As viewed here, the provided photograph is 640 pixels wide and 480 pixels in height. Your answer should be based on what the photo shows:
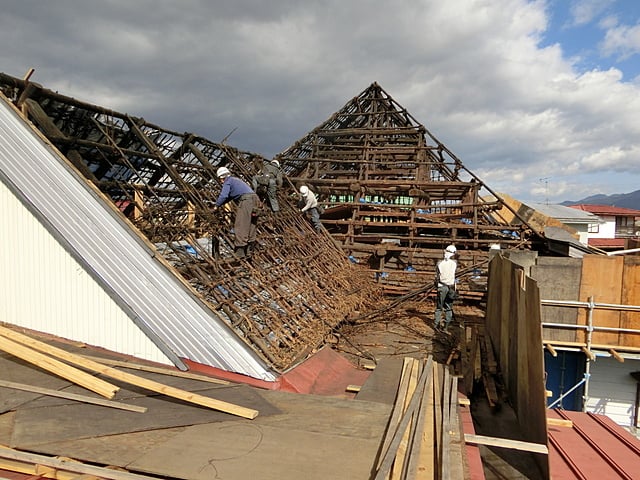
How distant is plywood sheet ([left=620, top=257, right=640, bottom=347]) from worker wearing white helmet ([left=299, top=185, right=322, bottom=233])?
805 cm

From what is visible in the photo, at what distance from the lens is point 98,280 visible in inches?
256

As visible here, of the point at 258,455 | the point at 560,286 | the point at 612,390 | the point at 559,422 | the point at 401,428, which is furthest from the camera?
the point at 612,390

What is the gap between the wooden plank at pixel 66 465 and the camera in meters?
3.55

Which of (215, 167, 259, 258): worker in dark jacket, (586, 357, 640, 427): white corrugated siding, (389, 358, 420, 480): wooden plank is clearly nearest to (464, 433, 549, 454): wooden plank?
(389, 358, 420, 480): wooden plank

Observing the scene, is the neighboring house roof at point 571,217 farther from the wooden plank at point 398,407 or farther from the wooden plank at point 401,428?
the wooden plank at point 401,428

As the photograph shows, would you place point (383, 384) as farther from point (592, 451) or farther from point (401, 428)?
point (592, 451)

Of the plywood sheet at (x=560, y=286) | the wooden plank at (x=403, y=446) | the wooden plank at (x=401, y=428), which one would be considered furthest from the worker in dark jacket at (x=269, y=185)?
the plywood sheet at (x=560, y=286)

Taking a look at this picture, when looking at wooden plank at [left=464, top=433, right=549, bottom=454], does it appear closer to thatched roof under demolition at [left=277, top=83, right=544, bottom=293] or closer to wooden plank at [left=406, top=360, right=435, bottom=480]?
wooden plank at [left=406, top=360, right=435, bottom=480]

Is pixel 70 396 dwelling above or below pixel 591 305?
below

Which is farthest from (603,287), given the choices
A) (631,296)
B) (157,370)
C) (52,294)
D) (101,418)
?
(52,294)

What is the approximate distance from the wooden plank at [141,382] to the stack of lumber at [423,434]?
1722 millimetres

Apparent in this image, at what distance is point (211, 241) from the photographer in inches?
354

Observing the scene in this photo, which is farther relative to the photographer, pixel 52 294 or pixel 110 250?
pixel 52 294

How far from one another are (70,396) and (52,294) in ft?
8.63
